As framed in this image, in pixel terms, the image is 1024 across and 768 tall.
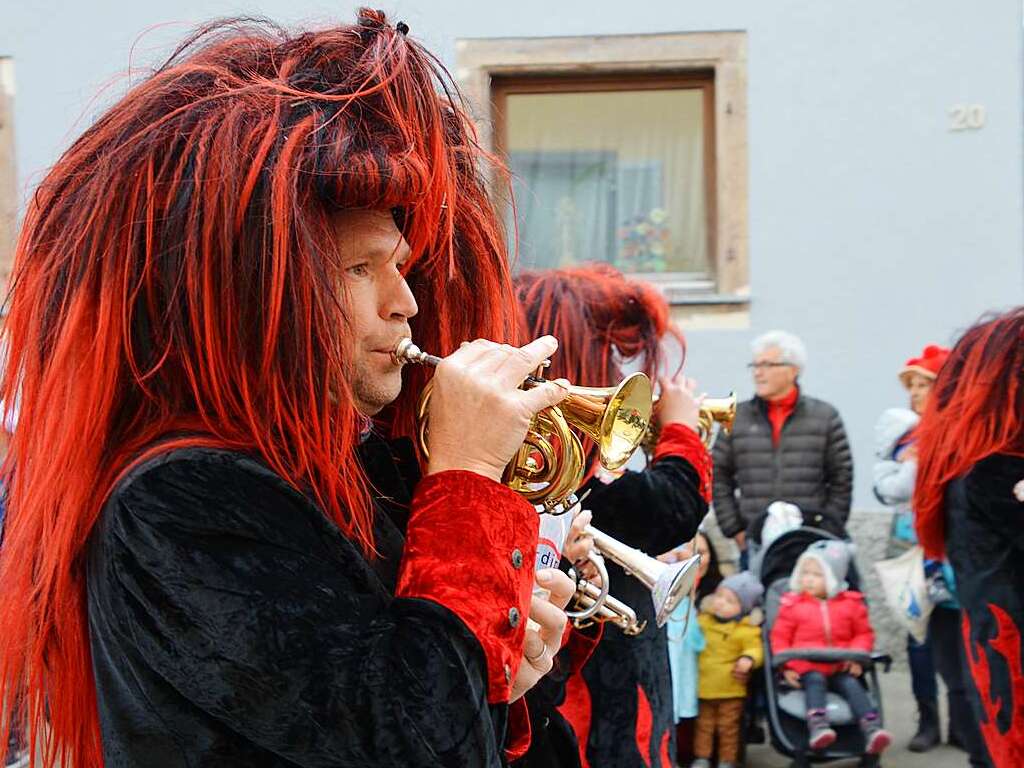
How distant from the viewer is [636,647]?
3.07 metres

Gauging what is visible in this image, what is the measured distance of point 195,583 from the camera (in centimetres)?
129

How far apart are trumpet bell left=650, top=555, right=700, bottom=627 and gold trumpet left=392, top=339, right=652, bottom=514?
0.90 m

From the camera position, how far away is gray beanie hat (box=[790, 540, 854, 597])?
5.81 meters

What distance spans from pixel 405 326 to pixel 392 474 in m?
0.25

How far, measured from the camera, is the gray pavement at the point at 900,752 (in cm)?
589

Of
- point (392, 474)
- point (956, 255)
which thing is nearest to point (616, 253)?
→ point (956, 255)

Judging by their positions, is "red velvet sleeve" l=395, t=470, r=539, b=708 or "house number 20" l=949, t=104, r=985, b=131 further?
"house number 20" l=949, t=104, r=985, b=131

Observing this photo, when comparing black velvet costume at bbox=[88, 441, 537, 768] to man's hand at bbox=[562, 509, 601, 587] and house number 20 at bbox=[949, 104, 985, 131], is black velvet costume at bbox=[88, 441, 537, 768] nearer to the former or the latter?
man's hand at bbox=[562, 509, 601, 587]

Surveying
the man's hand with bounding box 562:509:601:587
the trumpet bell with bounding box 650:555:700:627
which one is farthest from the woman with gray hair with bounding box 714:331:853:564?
the man's hand with bounding box 562:509:601:587

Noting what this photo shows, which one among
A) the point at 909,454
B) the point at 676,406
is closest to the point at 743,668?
the point at 909,454

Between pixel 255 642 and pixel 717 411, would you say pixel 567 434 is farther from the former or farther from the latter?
pixel 717 411

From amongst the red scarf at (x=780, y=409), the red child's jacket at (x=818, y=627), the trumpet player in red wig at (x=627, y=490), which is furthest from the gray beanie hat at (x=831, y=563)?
the trumpet player in red wig at (x=627, y=490)

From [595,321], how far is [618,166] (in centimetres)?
558

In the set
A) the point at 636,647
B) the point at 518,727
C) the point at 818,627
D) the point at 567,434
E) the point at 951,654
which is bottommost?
the point at 951,654
